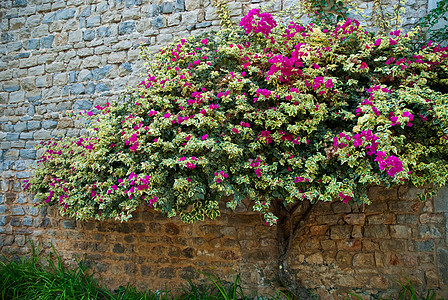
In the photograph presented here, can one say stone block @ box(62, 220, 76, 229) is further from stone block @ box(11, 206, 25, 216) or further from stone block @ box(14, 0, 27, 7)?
stone block @ box(14, 0, 27, 7)

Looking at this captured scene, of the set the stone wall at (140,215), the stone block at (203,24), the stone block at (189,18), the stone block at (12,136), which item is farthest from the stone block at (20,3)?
the stone block at (203,24)

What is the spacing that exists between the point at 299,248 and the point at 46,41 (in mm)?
4415

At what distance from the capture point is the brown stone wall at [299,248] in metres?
3.24

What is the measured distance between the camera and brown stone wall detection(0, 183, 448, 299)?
3242 millimetres

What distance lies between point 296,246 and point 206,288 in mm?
1106

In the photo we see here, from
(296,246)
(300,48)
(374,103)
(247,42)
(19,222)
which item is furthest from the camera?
(19,222)

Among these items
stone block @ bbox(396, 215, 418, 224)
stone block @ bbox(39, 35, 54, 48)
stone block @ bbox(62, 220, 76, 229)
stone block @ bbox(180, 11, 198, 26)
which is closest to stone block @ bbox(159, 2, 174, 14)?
stone block @ bbox(180, 11, 198, 26)

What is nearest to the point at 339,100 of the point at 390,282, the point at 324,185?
the point at 324,185

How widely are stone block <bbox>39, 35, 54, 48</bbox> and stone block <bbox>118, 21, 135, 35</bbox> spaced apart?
1105 mm

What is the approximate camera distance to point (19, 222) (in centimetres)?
460

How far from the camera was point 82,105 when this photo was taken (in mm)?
4477

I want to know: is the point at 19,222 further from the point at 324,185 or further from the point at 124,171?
the point at 324,185

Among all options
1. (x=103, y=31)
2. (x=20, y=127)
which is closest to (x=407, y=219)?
(x=103, y=31)

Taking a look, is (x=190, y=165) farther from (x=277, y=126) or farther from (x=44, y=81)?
(x=44, y=81)
